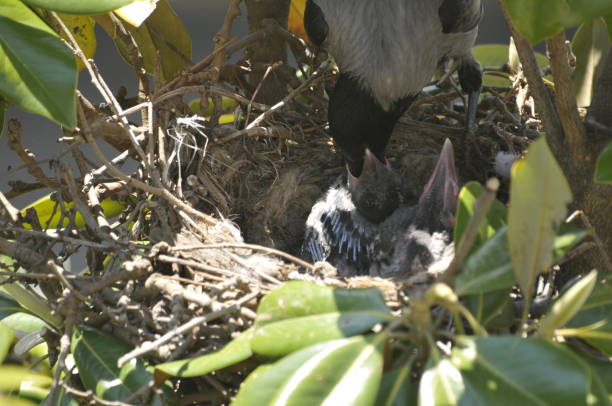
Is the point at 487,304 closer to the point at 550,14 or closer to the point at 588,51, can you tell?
the point at 550,14

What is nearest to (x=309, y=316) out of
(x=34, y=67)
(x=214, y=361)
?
(x=214, y=361)

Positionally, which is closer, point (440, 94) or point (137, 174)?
point (137, 174)

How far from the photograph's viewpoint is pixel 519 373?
641 millimetres

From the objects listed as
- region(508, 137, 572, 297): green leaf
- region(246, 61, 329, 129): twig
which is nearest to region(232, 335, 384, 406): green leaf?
region(508, 137, 572, 297): green leaf

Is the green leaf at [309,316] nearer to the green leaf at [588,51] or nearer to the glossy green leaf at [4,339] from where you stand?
the glossy green leaf at [4,339]

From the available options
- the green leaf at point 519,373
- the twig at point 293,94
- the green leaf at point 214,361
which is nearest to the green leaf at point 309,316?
the green leaf at point 214,361

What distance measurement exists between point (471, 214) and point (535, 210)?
164mm

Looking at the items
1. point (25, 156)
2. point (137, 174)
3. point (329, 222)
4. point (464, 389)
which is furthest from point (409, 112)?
point (464, 389)

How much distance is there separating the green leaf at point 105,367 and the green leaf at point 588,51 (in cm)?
107

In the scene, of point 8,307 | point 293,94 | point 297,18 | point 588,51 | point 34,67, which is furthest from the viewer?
point 297,18

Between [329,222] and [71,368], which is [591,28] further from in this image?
[71,368]

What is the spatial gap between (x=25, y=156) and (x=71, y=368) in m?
0.42

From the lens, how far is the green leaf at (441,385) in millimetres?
653

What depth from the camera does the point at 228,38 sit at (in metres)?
1.53
